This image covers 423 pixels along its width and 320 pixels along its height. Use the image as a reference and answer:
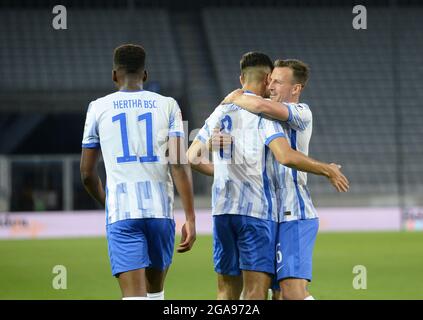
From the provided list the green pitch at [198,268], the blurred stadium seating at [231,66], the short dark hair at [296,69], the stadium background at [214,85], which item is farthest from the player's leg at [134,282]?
the blurred stadium seating at [231,66]

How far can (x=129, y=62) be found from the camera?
17.8ft

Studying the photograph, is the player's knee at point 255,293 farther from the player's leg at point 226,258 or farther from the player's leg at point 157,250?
the player's leg at point 157,250

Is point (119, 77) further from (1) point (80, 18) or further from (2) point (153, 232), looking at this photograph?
(1) point (80, 18)

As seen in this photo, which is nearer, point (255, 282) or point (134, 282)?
point (134, 282)

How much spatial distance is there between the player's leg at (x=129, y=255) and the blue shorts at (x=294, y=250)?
839 mm

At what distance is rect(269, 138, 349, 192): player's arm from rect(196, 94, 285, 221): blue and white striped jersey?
31cm

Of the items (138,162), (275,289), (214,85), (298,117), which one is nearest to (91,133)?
(138,162)

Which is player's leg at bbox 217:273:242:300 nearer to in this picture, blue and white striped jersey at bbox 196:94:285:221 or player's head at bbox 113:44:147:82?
blue and white striped jersey at bbox 196:94:285:221

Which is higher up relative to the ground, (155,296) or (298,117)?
(298,117)

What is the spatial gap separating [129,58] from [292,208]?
53.2 inches

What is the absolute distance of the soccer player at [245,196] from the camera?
5.66m

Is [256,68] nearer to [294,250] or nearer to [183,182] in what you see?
[183,182]

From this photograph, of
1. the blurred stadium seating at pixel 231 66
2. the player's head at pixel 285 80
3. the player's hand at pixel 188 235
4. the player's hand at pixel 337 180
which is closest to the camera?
the player's hand at pixel 337 180

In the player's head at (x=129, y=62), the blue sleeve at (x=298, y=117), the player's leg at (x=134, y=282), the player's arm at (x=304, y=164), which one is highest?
the player's head at (x=129, y=62)
